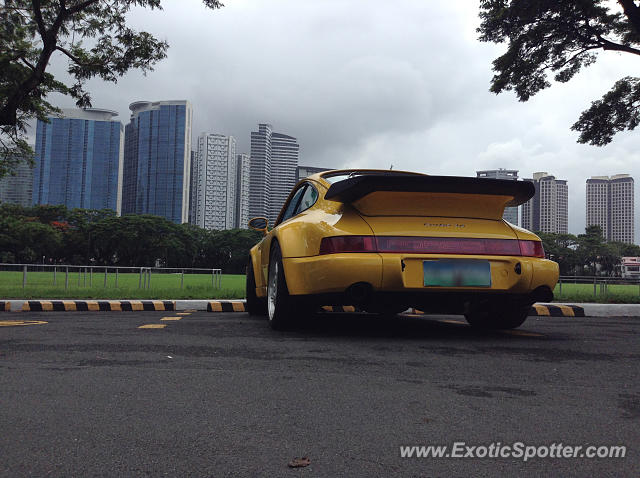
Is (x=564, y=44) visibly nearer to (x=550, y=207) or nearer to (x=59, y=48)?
(x=59, y=48)

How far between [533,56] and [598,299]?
645 cm

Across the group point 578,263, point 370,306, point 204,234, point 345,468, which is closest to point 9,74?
point 370,306

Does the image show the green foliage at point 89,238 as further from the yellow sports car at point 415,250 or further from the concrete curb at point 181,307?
the yellow sports car at point 415,250

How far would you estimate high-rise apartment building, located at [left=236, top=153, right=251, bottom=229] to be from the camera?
118 m

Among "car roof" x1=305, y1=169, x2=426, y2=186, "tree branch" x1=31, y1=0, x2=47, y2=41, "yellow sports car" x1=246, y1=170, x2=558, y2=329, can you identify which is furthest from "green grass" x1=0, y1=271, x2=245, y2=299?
"yellow sports car" x1=246, y1=170, x2=558, y2=329

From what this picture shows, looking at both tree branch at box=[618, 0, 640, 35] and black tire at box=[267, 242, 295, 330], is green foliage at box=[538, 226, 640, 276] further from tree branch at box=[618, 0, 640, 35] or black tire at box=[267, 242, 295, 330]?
black tire at box=[267, 242, 295, 330]

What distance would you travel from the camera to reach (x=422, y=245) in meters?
4.05

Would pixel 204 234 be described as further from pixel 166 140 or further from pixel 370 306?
pixel 370 306

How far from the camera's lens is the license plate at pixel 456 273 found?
Answer: 13.1 feet

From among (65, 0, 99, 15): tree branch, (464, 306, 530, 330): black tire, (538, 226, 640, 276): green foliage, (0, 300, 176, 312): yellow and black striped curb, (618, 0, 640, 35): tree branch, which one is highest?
(618, 0, 640, 35): tree branch

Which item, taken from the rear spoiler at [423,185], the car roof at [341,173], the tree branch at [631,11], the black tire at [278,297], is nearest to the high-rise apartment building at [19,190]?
the tree branch at [631,11]

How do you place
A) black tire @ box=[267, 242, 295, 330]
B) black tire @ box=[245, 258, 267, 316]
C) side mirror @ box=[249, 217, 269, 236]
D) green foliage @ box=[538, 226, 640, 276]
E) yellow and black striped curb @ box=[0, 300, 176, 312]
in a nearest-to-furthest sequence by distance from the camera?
black tire @ box=[267, 242, 295, 330] → black tire @ box=[245, 258, 267, 316] → side mirror @ box=[249, 217, 269, 236] → yellow and black striped curb @ box=[0, 300, 176, 312] → green foliage @ box=[538, 226, 640, 276]

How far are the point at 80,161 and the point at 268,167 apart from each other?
134 feet

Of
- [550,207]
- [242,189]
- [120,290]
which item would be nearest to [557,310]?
[120,290]
